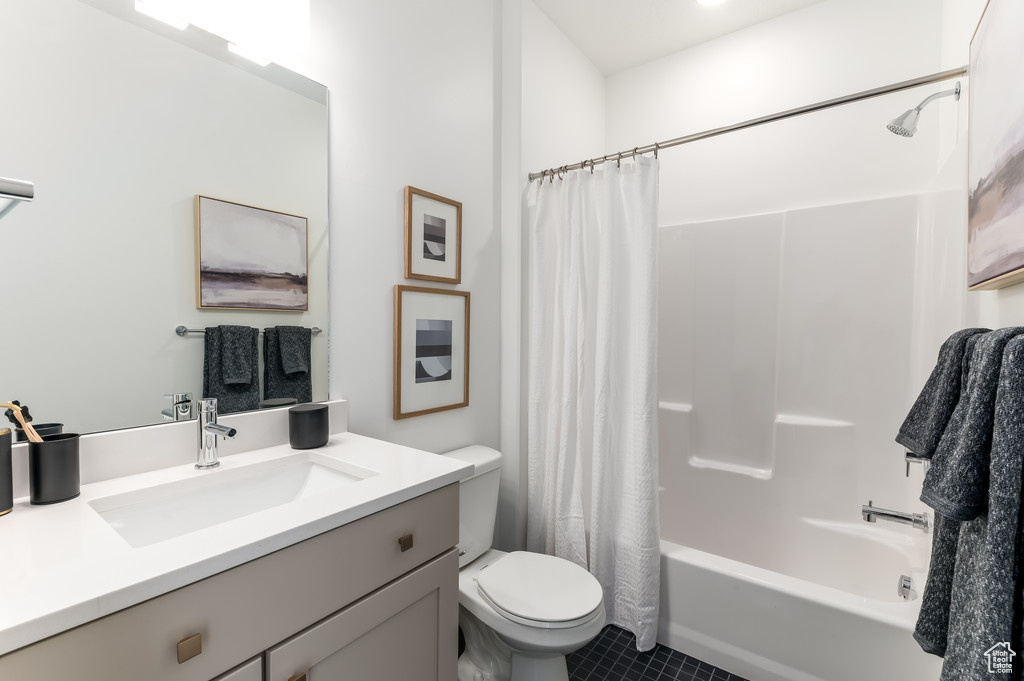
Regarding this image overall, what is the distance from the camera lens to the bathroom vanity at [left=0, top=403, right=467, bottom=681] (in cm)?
59

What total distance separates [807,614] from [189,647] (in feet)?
5.45

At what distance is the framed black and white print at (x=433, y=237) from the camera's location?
1648mm

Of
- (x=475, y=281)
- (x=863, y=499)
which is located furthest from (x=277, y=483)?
(x=863, y=499)

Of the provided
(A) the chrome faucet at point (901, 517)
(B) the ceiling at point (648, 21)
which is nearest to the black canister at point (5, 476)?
(A) the chrome faucet at point (901, 517)

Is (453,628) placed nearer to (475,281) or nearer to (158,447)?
(158,447)

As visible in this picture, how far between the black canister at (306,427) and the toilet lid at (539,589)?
697mm

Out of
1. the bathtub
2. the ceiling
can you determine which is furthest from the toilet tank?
the ceiling

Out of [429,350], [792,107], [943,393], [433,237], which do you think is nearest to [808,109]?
[792,107]

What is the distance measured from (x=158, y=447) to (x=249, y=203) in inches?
25.6

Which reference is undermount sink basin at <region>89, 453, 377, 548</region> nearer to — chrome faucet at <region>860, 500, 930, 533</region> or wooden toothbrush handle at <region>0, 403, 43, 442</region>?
wooden toothbrush handle at <region>0, 403, 43, 442</region>

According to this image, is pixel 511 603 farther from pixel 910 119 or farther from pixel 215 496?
pixel 910 119

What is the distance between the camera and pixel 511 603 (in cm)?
138

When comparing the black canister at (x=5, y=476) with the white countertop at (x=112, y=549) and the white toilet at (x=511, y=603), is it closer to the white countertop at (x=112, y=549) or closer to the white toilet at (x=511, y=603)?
the white countertop at (x=112, y=549)

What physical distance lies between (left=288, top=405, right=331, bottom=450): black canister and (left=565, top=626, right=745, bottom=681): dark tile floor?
1216 millimetres
